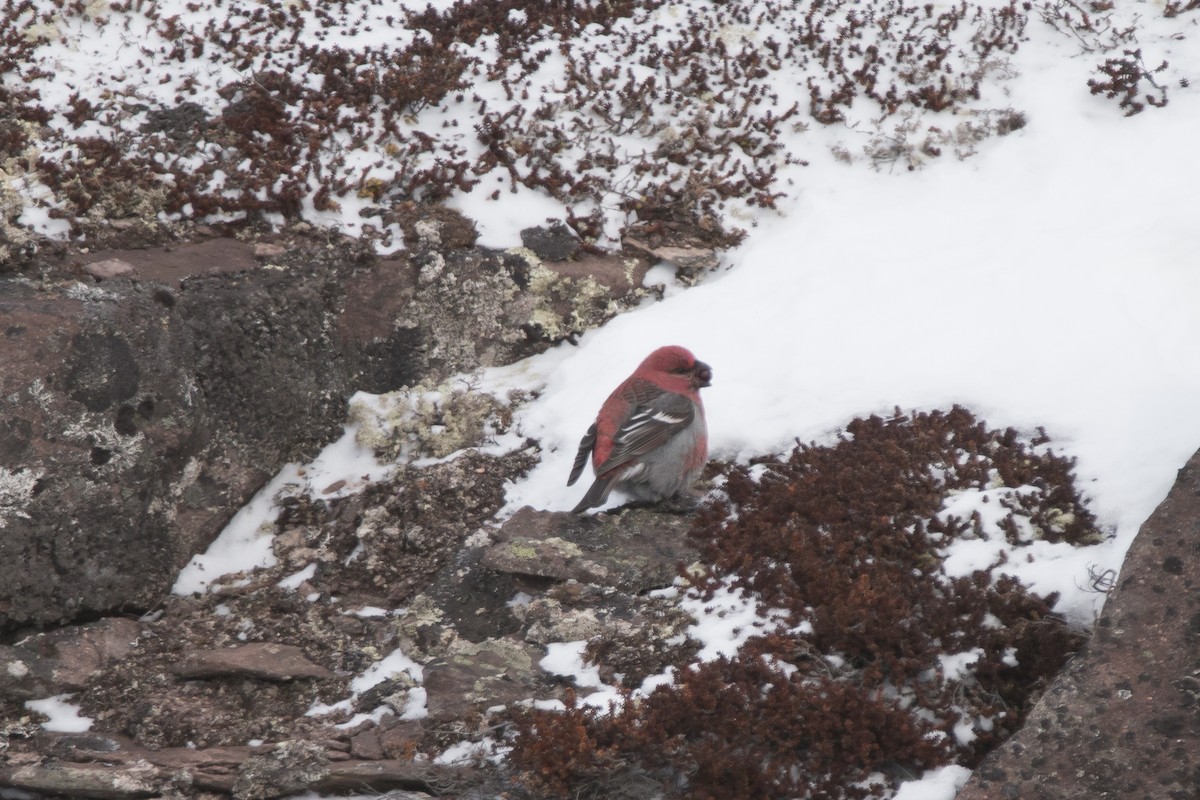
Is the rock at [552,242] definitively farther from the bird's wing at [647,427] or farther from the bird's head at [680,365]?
the bird's wing at [647,427]

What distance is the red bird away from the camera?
7336 mm

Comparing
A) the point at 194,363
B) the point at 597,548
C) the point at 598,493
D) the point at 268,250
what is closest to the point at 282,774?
the point at 597,548

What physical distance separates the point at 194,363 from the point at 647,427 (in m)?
3.75

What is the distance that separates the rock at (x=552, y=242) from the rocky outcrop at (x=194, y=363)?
0.63 ft

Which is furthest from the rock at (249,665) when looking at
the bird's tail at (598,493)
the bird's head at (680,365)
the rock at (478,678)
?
the bird's head at (680,365)

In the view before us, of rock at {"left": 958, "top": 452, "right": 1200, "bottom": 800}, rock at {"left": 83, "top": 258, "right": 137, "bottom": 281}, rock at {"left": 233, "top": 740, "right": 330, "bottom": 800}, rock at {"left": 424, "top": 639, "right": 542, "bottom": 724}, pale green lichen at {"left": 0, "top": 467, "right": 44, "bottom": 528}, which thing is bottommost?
rock at {"left": 958, "top": 452, "right": 1200, "bottom": 800}

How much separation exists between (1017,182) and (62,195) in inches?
385

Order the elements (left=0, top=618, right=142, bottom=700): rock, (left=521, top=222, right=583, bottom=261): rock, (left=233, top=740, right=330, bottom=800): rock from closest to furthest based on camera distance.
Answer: (left=233, top=740, right=330, bottom=800): rock, (left=0, top=618, right=142, bottom=700): rock, (left=521, top=222, right=583, bottom=261): rock

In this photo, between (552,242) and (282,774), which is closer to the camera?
(282,774)

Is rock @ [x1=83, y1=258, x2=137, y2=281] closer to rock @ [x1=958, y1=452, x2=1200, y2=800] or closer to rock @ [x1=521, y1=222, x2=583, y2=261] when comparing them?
rock @ [x1=521, y1=222, x2=583, y2=261]

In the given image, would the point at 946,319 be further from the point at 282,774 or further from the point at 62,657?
the point at 62,657

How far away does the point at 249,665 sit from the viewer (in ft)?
20.8

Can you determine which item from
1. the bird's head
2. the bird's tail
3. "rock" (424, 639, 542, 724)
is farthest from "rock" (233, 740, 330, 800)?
the bird's head

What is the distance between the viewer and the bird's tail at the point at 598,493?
728cm
